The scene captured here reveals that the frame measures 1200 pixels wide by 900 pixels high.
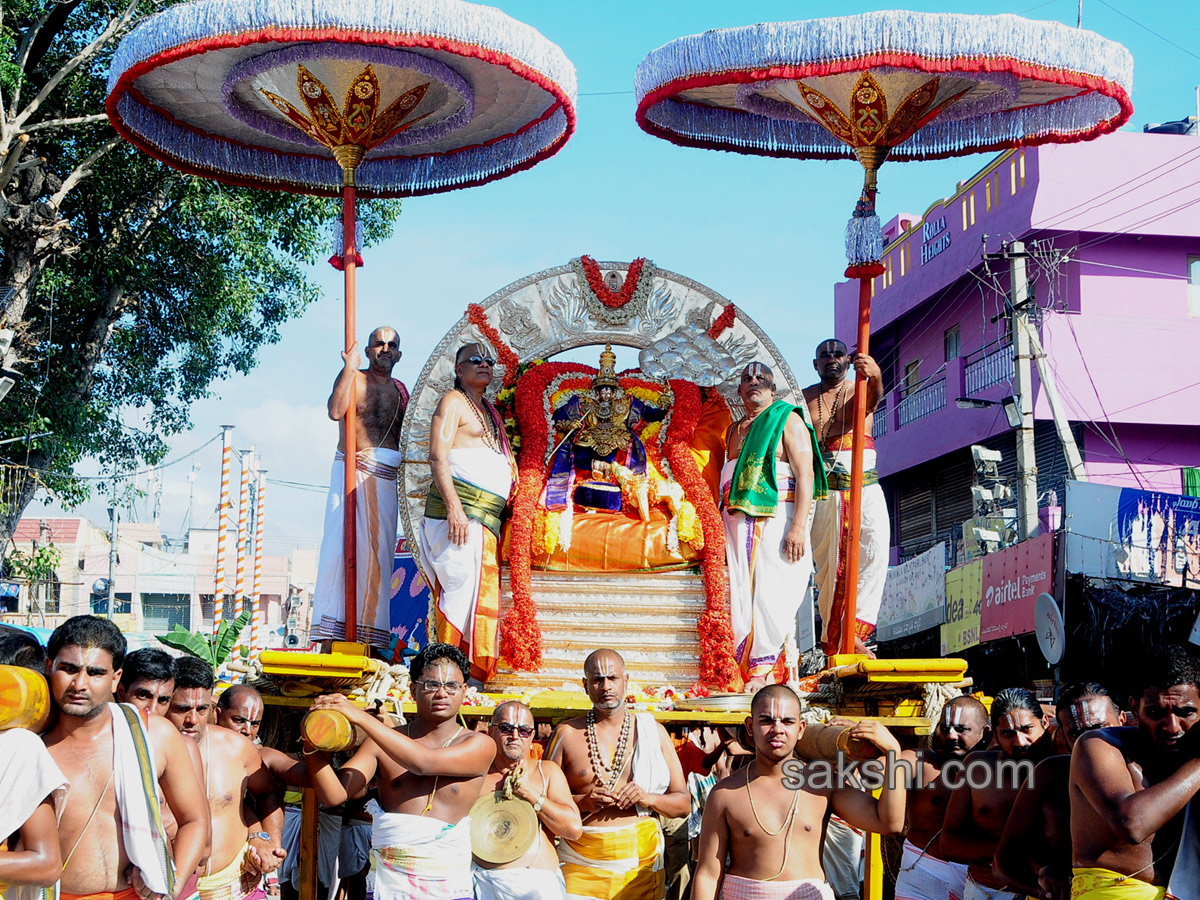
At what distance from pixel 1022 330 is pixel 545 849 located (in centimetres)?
1236

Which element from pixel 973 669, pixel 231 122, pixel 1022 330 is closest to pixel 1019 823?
pixel 231 122

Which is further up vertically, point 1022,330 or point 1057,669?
point 1022,330

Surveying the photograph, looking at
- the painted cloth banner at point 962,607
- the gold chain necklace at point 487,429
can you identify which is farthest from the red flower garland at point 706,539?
the painted cloth banner at point 962,607

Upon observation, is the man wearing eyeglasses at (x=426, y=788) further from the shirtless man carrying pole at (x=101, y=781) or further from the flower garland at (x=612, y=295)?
the flower garland at (x=612, y=295)

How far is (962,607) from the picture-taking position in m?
18.5

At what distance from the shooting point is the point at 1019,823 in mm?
4527

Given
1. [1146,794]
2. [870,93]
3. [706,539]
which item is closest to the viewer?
[1146,794]

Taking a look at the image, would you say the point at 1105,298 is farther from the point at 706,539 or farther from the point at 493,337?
the point at 493,337

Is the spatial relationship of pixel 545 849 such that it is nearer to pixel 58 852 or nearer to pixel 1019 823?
pixel 1019 823

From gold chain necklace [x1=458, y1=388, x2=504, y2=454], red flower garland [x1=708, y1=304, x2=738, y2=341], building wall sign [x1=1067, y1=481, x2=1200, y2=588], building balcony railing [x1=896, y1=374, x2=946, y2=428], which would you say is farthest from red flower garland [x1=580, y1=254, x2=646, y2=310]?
building balcony railing [x1=896, y1=374, x2=946, y2=428]

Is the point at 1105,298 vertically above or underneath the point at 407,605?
above

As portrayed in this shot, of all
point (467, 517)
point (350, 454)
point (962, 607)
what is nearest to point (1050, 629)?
point (962, 607)

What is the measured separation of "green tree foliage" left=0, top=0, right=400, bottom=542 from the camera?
13.8 meters

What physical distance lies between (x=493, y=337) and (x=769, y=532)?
6.79 ft
